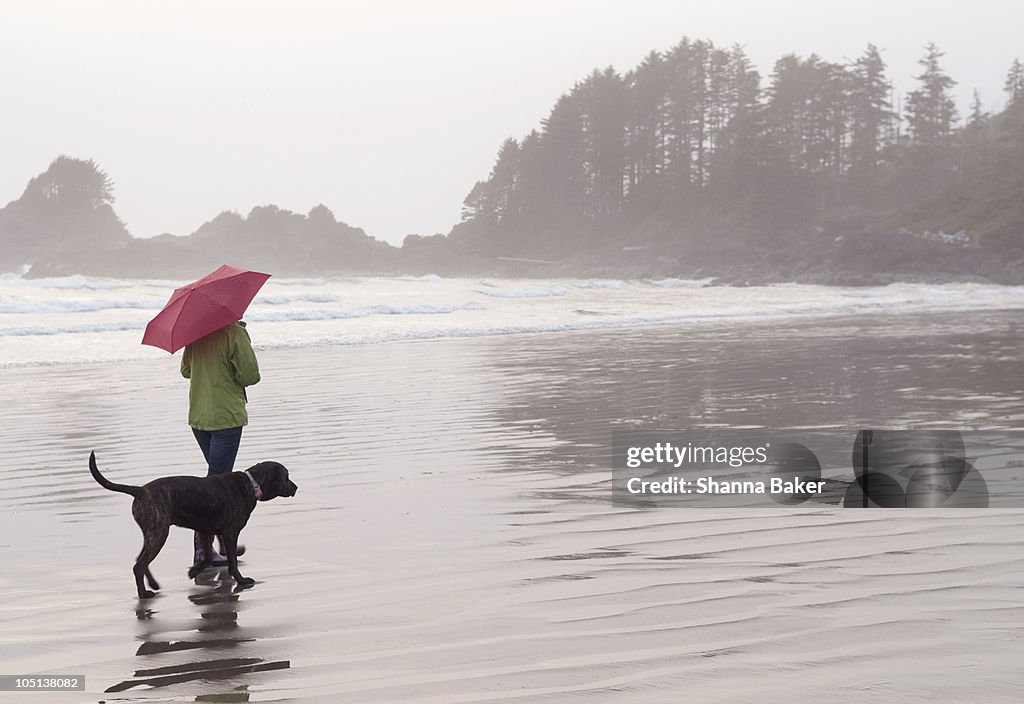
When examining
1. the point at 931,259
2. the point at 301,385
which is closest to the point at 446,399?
the point at 301,385

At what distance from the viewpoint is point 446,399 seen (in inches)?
485

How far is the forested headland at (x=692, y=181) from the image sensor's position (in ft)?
248

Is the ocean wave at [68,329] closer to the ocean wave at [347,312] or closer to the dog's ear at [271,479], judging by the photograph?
the ocean wave at [347,312]

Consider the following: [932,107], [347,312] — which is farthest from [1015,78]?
[347,312]

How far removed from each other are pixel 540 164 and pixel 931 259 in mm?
53010

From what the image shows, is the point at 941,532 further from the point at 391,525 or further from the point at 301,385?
the point at 301,385

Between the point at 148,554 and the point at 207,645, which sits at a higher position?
the point at 148,554

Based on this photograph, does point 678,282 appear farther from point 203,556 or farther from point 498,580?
point 498,580

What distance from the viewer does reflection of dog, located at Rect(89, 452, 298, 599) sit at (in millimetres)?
5008

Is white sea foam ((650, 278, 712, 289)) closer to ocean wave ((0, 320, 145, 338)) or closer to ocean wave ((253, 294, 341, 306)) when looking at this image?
ocean wave ((253, 294, 341, 306))

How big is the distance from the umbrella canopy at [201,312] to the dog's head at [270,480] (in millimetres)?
829

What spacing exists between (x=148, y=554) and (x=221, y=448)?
107cm

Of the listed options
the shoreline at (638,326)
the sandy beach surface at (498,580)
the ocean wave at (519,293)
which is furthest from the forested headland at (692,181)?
the sandy beach surface at (498,580)

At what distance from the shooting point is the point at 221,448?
597 centimetres
